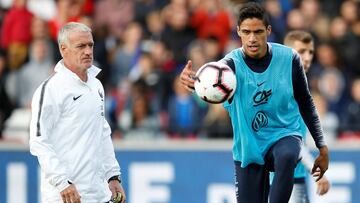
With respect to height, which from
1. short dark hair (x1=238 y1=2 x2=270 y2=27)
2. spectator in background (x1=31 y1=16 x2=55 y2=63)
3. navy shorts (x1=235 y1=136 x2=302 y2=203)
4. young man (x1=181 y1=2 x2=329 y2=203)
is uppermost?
spectator in background (x1=31 y1=16 x2=55 y2=63)

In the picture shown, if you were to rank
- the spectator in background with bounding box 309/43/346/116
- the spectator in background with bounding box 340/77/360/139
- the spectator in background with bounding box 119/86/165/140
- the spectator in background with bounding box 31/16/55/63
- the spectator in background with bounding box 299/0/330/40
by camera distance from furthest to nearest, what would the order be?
1. the spectator in background with bounding box 299/0/330/40
2. the spectator in background with bounding box 31/16/55/63
3. the spectator in background with bounding box 309/43/346/116
4. the spectator in background with bounding box 119/86/165/140
5. the spectator in background with bounding box 340/77/360/139

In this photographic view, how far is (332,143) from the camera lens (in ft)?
42.5

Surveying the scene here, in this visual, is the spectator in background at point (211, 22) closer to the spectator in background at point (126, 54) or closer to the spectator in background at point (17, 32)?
the spectator in background at point (126, 54)

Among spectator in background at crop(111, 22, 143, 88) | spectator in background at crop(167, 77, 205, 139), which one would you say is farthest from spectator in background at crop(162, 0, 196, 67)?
spectator in background at crop(167, 77, 205, 139)

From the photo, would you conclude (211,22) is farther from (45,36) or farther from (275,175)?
(275,175)

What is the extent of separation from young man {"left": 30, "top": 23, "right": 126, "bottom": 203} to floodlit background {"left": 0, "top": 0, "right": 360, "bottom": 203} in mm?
4845

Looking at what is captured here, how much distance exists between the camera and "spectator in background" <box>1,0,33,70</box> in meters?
15.0

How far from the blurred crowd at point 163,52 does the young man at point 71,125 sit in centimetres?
521

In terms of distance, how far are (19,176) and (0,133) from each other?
777 mm

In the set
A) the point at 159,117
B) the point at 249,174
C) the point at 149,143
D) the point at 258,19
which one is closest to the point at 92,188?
the point at 249,174

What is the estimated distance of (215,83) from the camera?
26.6 feet

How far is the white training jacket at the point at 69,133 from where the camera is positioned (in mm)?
8008

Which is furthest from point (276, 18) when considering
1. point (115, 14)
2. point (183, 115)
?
point (183, 115)

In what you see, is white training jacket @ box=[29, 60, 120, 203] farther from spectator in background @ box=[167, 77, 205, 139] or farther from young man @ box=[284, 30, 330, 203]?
spectator in background @ box=[167, 77, 205, 139]
